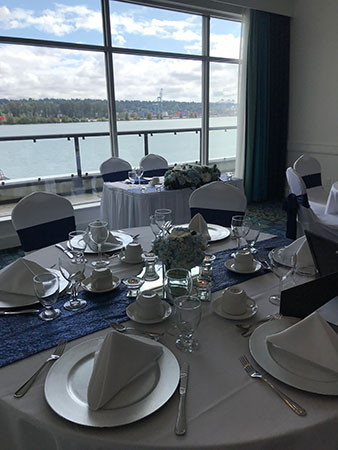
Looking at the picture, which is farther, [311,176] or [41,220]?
[311,176]

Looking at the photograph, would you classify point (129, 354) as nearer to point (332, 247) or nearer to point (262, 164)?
point (332, 247)

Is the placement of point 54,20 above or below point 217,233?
above

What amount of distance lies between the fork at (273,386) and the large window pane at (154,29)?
13.9 feet

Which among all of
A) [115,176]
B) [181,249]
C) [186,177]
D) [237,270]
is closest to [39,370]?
[181,249]

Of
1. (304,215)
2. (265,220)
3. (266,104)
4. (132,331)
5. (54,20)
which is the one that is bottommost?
(265,220)

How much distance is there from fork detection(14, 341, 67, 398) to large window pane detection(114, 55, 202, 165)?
153 inches

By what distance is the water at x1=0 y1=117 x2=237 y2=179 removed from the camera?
417cm

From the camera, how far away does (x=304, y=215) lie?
9.97 feet

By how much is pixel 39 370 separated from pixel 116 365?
Answer: 213 millimetres

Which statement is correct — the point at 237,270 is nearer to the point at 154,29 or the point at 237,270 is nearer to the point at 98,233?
the point at 98,233

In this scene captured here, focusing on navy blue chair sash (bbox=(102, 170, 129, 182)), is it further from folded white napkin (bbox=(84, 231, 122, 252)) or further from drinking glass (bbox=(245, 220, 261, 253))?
drinking glass (bbox=(245, 220, 261, 253))

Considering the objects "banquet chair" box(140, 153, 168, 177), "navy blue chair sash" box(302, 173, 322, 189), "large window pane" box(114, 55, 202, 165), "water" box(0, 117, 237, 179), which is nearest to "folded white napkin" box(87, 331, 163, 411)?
"navy blue chair sash" box(302, 173, 322, 189)

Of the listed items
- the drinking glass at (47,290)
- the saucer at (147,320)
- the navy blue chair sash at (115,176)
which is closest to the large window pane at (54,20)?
the navy blue chair sash at (115,176)

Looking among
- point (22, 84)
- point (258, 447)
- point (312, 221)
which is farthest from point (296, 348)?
point (22, 84)
